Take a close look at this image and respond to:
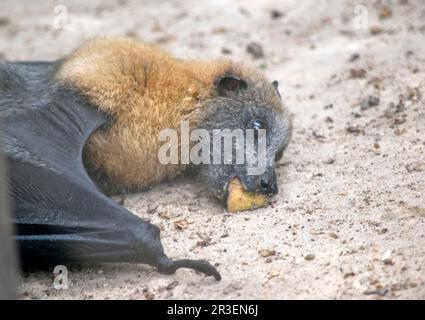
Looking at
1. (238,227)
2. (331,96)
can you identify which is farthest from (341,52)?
(238,227)

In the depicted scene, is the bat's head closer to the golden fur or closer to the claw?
the golden fur

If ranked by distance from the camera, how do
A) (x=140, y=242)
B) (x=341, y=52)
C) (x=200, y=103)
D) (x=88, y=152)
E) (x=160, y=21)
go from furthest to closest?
(x=160, y=21) < (x=341, y=52) < (x=200, y=103) < (x=88, y=152) < (x=140, y=242)

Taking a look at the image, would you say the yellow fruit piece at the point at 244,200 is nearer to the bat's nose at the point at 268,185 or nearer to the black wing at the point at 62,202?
the bat's nose at the point at 268,185

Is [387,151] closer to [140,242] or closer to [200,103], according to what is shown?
[200,103]

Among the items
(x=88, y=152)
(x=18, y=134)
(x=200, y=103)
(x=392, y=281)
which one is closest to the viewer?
(x=392, y=281)

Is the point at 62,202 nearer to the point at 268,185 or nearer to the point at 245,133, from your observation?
the point at 268,185

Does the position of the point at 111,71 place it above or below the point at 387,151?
above
